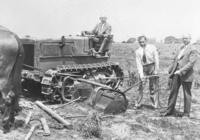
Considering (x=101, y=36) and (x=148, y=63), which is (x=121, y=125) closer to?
(x=148, y=63)

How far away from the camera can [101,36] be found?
14352mm

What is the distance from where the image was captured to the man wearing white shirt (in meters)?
10.7

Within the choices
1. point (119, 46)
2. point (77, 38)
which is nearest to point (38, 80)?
point (77, 38)

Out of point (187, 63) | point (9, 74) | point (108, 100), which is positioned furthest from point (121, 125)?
point (9, 74)

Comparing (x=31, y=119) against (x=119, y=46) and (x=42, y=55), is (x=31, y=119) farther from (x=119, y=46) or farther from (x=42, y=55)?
(x=119, y=46)

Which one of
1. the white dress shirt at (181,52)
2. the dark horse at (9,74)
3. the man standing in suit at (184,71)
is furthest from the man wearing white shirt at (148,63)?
the dark horse at (9,74)

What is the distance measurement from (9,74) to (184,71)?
4723 millimetres

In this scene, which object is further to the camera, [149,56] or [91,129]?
[149,56]

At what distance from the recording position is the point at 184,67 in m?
9.65

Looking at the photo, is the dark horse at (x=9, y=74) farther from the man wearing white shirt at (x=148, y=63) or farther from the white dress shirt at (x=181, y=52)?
the white dress shirt at (x=181, y=52)

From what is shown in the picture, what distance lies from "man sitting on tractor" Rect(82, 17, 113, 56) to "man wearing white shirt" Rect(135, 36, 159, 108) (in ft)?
11.0

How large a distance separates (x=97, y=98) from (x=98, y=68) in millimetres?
3350

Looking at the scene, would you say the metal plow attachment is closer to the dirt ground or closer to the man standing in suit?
the dirt ground

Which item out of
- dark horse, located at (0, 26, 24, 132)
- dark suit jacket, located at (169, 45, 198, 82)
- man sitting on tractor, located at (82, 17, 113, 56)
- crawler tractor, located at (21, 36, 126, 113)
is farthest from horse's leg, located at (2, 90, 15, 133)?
man sitting on tractor, located at (82, 17, 113, 56)
